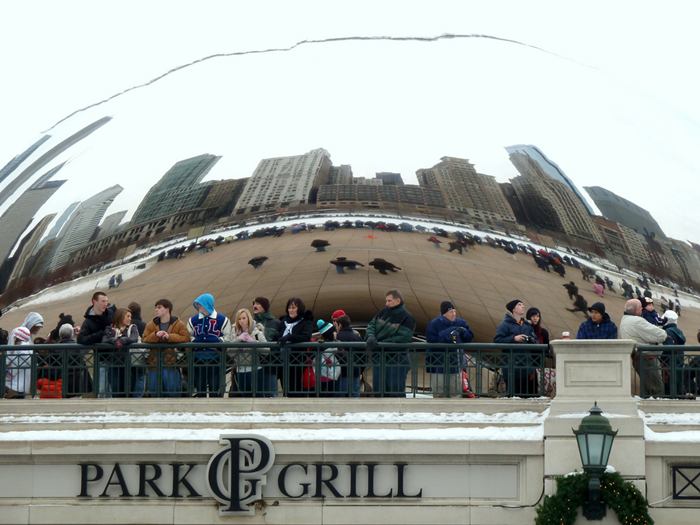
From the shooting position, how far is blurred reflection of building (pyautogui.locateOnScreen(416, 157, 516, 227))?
75.0ft

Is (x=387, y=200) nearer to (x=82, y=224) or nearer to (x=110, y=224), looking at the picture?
(x=110, y=224)

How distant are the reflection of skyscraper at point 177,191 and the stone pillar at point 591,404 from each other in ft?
16.3

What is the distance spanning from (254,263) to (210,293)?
64 centimetres

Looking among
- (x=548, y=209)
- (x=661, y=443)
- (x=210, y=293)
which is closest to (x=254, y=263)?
(x=210, y=293)

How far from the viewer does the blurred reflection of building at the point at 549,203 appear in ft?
76.0

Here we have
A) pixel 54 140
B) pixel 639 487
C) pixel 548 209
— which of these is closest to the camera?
pixel 639 487

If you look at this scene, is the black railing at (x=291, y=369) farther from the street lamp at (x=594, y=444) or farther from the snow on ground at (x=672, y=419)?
the street lamp at (x=594, y=444)

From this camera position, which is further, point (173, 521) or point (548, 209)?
point (548, 209)

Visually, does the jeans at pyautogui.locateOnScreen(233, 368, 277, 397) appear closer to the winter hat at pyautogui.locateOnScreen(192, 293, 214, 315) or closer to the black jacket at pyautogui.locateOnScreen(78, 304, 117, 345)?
the winter hat at pyautogui.locateOnScreen(192, 293, 214, 315)

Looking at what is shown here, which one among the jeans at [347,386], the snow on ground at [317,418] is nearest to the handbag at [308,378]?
the jeans at [347,386]

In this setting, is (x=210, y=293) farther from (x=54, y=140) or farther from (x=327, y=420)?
(x=54, y=140)

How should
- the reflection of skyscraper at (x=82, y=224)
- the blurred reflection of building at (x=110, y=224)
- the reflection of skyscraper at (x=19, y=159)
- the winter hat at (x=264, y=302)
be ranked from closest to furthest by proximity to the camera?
the winter hat at (x=264, y=302) < the blurred reflection of building at (x=110, y=224) < the reflection of skyscraper at (x=82, y=224) < the reflection of skyscraper at (x=19, y=159)

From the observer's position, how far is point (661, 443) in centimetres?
2150

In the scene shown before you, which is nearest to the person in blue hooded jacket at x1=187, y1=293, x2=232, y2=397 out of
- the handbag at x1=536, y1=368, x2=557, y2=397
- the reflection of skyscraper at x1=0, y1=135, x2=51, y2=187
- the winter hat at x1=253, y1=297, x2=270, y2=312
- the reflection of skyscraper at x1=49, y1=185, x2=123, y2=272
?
the winter hat at x1=253, y1=297, x2=270, y2=312
